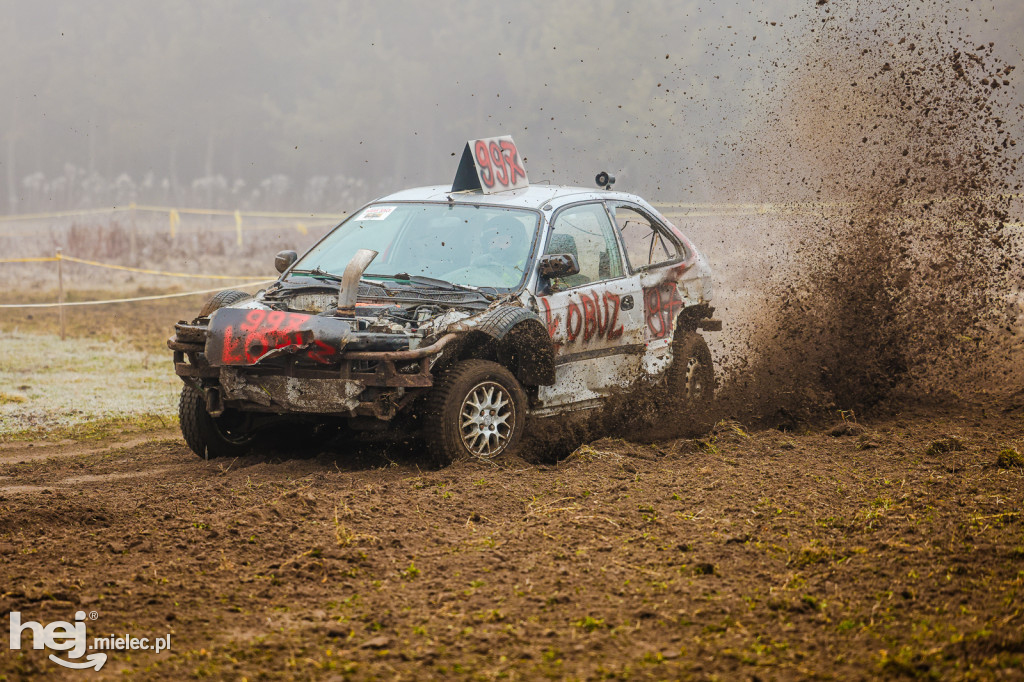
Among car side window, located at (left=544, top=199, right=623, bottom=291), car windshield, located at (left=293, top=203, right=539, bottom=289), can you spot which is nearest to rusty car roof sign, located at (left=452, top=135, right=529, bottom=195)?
car windshield, located at (left=293, top=203, right=539, bottom=289)

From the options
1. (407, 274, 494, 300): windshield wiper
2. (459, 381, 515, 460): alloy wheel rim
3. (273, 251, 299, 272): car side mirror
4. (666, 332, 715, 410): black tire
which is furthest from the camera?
(666, 332, 715, 410): black tire

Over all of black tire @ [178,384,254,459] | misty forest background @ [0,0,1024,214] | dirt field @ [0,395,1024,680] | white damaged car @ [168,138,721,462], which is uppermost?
misty forest background @ [0,0,1024,214]

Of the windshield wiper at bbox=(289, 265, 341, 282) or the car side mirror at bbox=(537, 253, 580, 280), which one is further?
the windshield wiper at bbox=(289, 265, 341, 282)

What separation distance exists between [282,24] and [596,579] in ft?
183

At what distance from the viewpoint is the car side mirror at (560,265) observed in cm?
722

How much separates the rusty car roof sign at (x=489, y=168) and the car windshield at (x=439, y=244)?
1.13 ft

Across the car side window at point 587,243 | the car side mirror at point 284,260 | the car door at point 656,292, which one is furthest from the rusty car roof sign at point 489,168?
the car side mirror at point 284,260

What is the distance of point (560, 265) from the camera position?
23.7ft

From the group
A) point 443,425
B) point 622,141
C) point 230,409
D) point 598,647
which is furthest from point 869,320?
point 622,141

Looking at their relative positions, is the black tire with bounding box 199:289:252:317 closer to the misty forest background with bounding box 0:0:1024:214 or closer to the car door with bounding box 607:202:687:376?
the car door with bounding box 607:202:687:376

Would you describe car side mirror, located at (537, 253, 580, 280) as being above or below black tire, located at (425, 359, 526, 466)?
above

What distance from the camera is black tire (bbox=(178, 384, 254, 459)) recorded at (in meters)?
7.27

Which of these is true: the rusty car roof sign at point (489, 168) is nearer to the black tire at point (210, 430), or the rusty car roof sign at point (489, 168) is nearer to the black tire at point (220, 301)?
the black tire at point (220, 301)

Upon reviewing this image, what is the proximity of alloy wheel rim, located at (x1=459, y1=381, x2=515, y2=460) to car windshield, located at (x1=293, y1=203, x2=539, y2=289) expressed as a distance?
84cm
